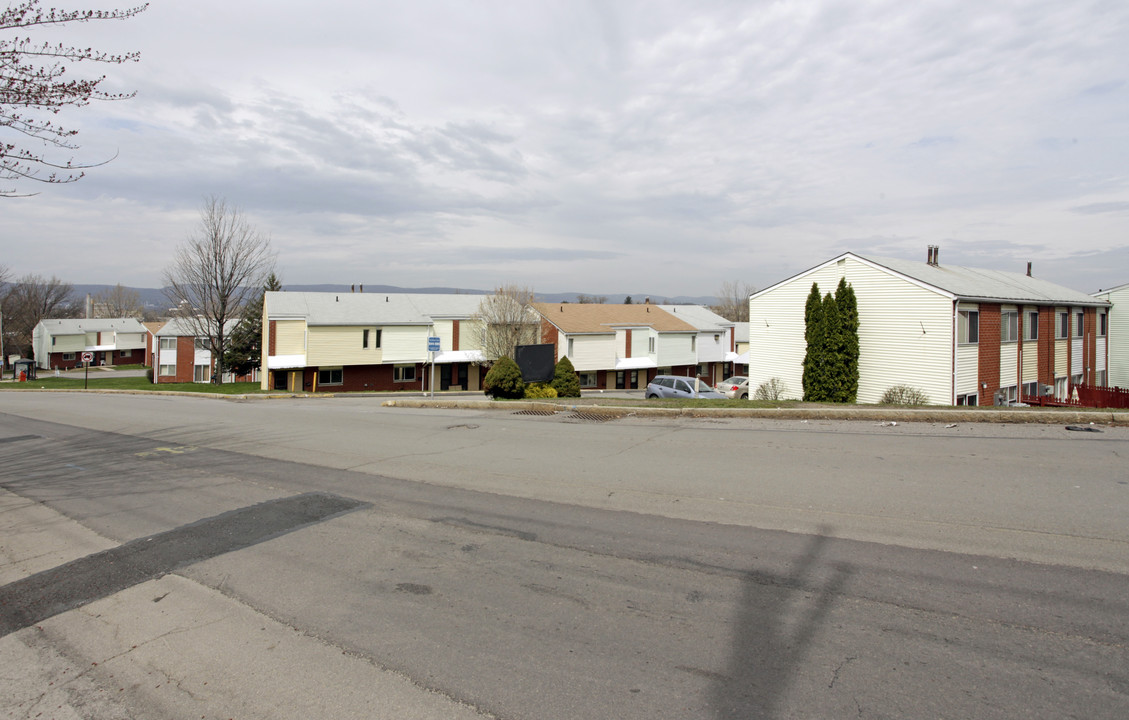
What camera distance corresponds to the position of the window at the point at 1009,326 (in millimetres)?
25328

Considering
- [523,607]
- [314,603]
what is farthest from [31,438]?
[523,607]

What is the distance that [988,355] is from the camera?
2444 centimetres

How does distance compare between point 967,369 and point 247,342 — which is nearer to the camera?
point 967,369

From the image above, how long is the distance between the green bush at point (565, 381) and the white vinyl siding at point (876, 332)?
921 centimetres

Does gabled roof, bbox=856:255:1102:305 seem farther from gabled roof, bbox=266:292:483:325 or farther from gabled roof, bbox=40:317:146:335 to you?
gabled roof, bbox=40:317:146:335

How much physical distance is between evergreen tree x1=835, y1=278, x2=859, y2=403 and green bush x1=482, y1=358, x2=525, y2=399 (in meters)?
12.6

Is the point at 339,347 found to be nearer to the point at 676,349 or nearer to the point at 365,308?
the point at 365,308

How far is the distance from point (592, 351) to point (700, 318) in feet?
51.7

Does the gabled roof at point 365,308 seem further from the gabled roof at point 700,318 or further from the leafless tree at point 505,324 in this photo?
the gabled roof at point 700,318

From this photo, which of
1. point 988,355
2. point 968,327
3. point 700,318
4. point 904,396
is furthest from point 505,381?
point 700,318

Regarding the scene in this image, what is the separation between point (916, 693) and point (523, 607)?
2.69 meters

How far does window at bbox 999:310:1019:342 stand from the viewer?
25328 millimetres

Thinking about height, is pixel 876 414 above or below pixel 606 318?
below

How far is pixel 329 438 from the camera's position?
1435cm
